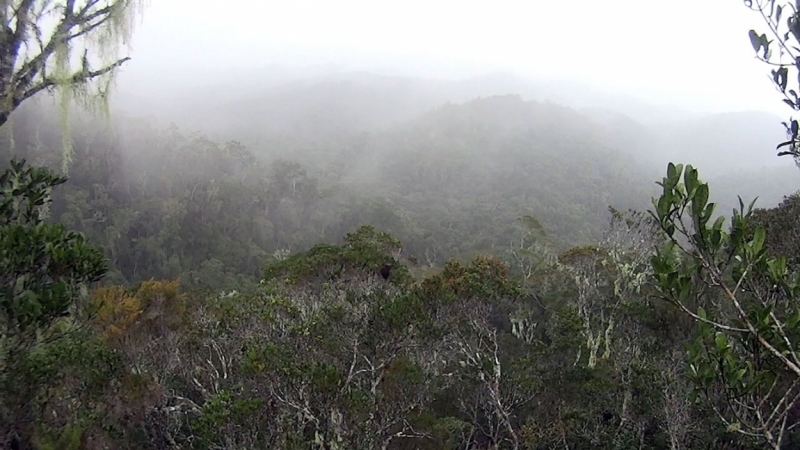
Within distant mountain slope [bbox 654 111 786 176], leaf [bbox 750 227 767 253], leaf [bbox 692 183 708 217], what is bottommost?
distant mountain slope [bbox 654 111 786 176]

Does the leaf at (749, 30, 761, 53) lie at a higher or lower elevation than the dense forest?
higher

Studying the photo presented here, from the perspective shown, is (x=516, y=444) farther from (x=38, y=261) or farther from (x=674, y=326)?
(x=38, y=261)

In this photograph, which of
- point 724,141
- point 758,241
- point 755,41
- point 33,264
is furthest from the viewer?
point 724,141

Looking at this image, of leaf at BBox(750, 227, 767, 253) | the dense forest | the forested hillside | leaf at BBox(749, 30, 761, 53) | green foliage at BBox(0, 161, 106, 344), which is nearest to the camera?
leaf at BBox(750, 227, 767, 253)

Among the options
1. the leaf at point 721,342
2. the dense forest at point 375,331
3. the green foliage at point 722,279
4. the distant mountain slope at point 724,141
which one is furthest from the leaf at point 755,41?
the distant mountain slope at point 724,141

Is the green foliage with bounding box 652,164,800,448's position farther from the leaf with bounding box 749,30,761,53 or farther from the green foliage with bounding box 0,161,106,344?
the green foliage with bounding box 0,161,106,344

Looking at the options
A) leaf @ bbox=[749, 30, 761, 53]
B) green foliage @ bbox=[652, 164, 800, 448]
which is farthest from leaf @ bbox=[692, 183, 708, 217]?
leaf @ bbox=[749, 30, 761, 53]

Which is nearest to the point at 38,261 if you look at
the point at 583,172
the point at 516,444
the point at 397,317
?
the point at 397,317

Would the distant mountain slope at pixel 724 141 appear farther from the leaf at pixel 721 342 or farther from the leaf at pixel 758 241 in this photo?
the leaf at pixel 721 342

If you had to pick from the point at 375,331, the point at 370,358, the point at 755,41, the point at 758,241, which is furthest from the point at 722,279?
the point at 370,358

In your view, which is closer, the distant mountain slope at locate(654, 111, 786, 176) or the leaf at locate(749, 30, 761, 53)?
the leaf at locate(749, 30, 761, 53)

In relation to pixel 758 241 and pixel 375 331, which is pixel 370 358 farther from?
pixel 758 241

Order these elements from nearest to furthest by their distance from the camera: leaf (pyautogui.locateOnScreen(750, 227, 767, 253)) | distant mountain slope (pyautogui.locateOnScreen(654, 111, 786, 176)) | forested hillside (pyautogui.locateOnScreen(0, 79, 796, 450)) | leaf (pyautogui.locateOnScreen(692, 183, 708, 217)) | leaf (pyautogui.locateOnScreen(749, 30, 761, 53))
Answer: leaf (pyautogui.locateOnScreen(692, 183, 708, 217)), leaf (pyautogui.locateOnScreen(750, 227, 767, 253)), leaf (pyautogui.locateOnScreen(749, 30, 761, 53)), forested hillside (pyautogui.locateOnScreen(0, 79, 796, 450)), distant mountain slope (pyautogui.locateOnScreen(654, 111, 786, 176))

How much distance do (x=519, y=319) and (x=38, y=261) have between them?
14.7 meters
